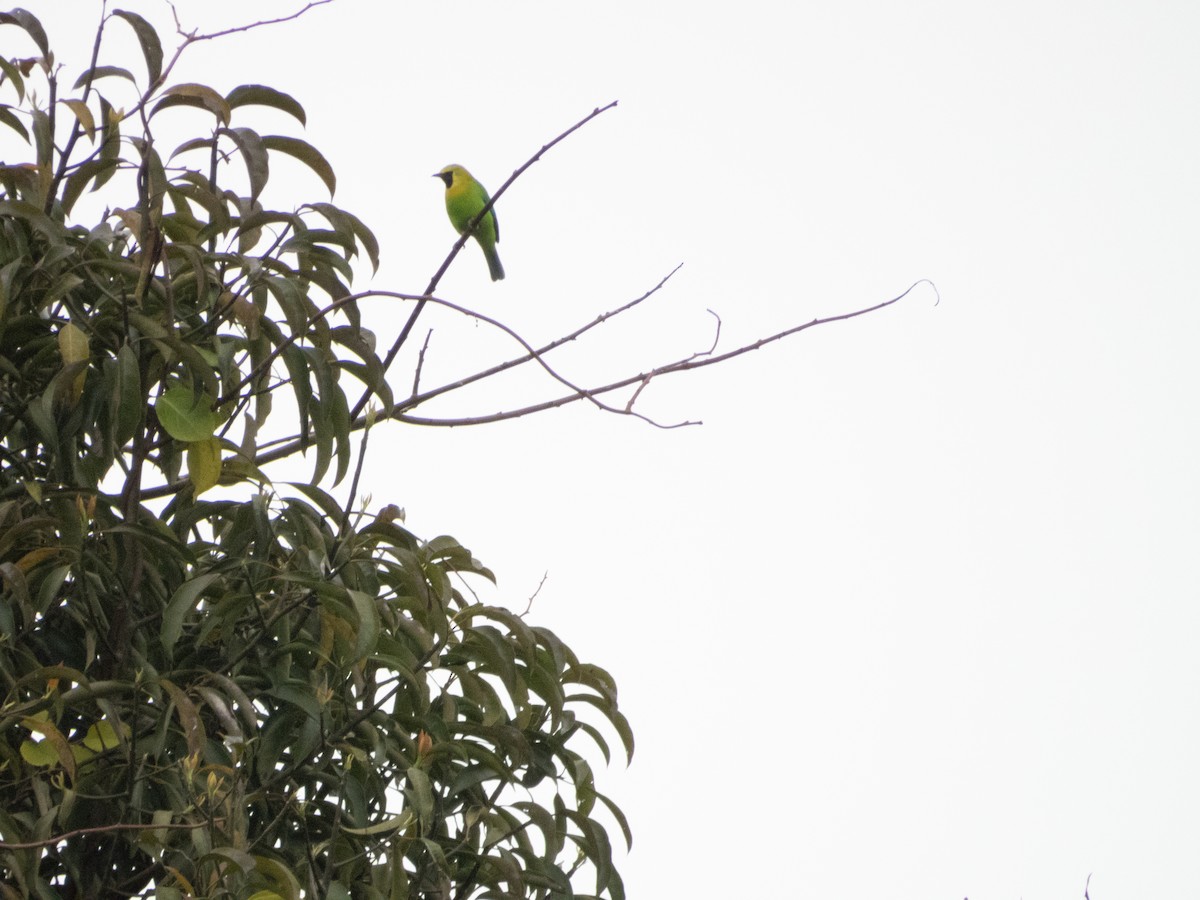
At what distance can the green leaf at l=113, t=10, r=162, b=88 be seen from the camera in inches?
71.3

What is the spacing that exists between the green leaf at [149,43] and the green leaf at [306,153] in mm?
172

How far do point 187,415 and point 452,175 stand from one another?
4272 millimetres

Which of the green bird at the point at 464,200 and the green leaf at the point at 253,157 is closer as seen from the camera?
the green leaf at the point at 253,157

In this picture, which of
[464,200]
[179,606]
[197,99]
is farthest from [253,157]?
[464,200]

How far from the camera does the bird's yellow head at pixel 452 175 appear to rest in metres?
5.77

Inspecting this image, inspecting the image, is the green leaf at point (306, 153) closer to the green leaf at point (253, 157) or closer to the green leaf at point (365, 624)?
the green leaf at point (253, 157)

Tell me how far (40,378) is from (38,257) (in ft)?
0.60

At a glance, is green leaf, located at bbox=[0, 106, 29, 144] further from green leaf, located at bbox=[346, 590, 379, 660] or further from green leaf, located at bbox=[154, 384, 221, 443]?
green leaf, located at bbox=[346, 590, 379, 660]

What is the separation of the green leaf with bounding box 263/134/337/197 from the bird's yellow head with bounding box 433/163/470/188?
12.7ft

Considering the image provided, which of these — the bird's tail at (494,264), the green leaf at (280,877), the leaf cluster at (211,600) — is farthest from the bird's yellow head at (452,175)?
the green leaf at (280,877)

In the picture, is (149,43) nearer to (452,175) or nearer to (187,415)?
(187,415)

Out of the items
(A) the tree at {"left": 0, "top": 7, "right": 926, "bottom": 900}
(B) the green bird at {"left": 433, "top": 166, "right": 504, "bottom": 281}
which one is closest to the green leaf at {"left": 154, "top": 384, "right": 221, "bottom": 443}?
(A) the tree at {"left": 0, "top": 7, "right": 926, "bottom": 900}

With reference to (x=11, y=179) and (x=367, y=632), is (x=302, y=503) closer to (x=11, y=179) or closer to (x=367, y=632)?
(x=367, y=632)

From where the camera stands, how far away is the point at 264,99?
1889 mm
